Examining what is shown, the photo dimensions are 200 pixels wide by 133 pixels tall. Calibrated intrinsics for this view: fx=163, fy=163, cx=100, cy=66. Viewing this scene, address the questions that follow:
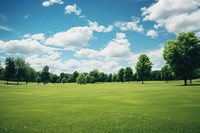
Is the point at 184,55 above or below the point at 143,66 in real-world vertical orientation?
above

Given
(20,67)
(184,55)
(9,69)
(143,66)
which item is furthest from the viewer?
(20,67)

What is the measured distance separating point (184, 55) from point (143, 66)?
37911mm

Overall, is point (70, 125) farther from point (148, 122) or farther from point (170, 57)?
point (170, 57)

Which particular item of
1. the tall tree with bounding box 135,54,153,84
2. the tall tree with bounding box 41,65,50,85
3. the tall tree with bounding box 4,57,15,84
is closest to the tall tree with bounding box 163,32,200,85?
the tall tree with bounding box 135,54,153,84

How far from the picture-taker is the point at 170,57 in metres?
61.4

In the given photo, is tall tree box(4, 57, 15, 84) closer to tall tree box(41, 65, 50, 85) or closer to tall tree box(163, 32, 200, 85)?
tall tree box(41, 65, 50, 85)

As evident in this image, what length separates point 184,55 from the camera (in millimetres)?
59312

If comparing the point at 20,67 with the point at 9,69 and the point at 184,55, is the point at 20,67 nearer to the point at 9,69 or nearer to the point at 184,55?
the point at 9,69

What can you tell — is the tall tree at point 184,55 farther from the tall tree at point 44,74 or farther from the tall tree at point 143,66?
the tall tree at point 44,74

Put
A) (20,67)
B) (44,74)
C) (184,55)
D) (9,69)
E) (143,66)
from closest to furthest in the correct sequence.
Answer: (184,55) → (143,66) → (9,69) → (20,67) → (44,74)

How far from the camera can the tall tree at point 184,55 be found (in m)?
58.0

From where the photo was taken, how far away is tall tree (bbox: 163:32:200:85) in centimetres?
5797

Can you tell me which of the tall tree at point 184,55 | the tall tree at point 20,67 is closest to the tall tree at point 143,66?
the tall tree at point 184,55

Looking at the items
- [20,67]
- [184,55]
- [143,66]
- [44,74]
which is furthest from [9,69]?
[184,55]
